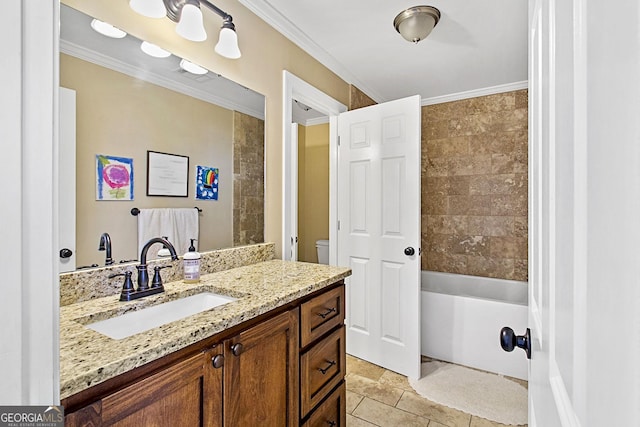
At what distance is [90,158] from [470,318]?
2.69 meters

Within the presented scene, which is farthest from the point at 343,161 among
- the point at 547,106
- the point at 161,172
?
the point at 547,106

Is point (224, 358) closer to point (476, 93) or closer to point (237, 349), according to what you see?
point (237, 349)

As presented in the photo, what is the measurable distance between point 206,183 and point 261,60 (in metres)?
0.85

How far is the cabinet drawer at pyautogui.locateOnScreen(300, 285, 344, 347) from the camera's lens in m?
1.29

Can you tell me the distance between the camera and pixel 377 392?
220 centimetres

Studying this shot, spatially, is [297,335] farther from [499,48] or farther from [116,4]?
[499,48]

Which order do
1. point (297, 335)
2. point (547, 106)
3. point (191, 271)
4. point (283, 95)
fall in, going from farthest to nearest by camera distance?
point (283, 95)
point (191, 271)
point (297, 335)
point (547, 106)

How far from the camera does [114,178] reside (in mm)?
1253

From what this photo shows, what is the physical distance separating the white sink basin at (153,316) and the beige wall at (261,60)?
0.68 meters

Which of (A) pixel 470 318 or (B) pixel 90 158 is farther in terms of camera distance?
(A) pixel 470 318

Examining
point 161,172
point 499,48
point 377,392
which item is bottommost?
point 377,392

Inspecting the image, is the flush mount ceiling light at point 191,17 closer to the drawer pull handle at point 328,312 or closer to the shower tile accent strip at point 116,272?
the shower tile accent strip at point 116,272

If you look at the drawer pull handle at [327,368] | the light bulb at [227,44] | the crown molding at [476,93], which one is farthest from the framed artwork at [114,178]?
the crown molding at [476,93]

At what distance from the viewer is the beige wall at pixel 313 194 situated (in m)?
3.08
